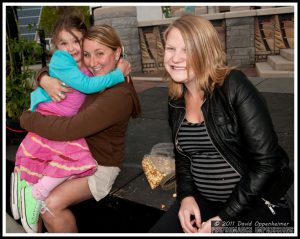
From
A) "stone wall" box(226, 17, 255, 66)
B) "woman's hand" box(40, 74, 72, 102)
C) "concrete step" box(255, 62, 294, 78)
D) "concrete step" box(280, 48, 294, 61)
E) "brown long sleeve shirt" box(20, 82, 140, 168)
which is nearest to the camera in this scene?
"brown long sleeve shirt" box(20, 82, 140, 168)

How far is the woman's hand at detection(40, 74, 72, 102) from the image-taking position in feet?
8.47

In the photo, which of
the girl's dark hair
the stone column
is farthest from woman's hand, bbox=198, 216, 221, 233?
the stone column

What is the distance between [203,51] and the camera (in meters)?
1.95

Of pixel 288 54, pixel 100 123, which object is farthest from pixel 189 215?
pixel 288 54

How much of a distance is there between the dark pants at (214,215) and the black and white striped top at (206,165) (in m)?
0.06

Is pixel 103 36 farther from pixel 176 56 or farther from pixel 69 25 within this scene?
pixel 176 56

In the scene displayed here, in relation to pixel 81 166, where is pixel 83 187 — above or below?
below

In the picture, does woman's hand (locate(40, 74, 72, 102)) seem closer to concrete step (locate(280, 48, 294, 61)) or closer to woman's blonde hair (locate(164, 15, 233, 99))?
woman's blonde hair (locate(164, 15, 233, 99))

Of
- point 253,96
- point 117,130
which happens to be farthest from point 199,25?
point 117,130

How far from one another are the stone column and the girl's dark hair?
369 inches

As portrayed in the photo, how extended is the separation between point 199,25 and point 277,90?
472 centimetres

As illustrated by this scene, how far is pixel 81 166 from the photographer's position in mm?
2500

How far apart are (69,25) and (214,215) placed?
1878 millimetres

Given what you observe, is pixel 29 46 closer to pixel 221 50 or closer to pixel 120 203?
pixel 120 203
